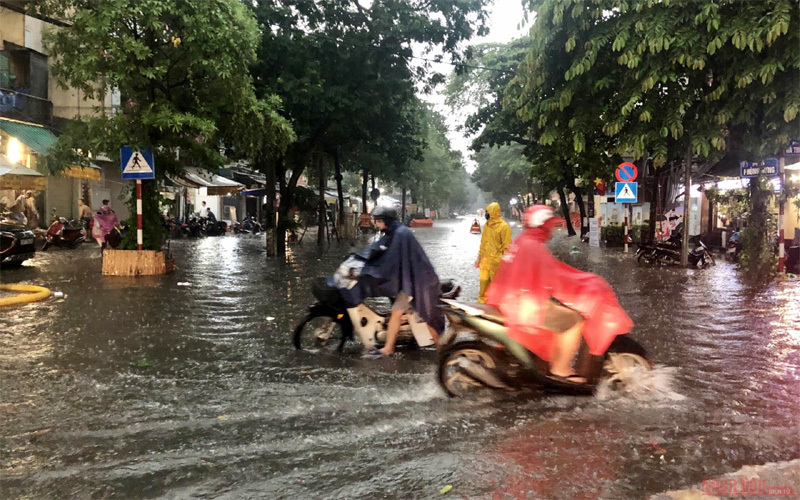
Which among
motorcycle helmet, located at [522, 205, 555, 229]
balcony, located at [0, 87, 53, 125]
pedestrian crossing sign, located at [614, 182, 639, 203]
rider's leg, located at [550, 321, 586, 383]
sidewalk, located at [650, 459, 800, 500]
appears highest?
balcony, located at [0, 87, 53, 125]

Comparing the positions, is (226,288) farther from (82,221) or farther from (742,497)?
(82,221)

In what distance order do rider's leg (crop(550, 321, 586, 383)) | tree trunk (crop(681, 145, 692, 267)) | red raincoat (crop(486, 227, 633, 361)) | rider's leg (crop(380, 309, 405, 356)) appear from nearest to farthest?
red raincoat (crop(486, 227, 633, 361)) < rider's leg (crop(550, 321, 586, 383)) < rider's leg (crop(380, 309, 405, 356)) < tree trunk (crop(681, 145, 692, 267))

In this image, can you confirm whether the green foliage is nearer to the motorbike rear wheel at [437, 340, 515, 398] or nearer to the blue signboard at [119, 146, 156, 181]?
the blue signboard at [119, 146, 156, 181]

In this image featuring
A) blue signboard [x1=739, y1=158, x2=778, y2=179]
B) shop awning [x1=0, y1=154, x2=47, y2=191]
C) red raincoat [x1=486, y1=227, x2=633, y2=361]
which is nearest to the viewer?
red raincoat [x1=486, y1=227, x2=633, y2=361]

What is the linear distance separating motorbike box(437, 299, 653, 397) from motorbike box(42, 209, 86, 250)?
61.2ft

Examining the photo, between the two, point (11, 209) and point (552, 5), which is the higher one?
point (552, 5)

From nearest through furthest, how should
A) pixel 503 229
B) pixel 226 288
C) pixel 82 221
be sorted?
pixel 503 229
pixel 226 288
pixel 82 221

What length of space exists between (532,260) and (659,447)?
1.60m

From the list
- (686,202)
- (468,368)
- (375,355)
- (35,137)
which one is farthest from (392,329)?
(35,137)

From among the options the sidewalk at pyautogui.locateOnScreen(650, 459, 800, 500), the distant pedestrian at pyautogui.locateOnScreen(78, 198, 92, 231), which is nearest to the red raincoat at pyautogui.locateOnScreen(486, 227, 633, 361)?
the sidewalk at pyautogui.locateOnScreen(650, 459, 800, 500)

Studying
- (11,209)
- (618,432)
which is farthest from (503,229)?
(11,209)

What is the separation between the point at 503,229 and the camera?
8.50 meters

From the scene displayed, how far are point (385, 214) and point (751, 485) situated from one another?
391 centimetres

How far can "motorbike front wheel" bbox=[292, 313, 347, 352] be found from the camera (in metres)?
6.64
